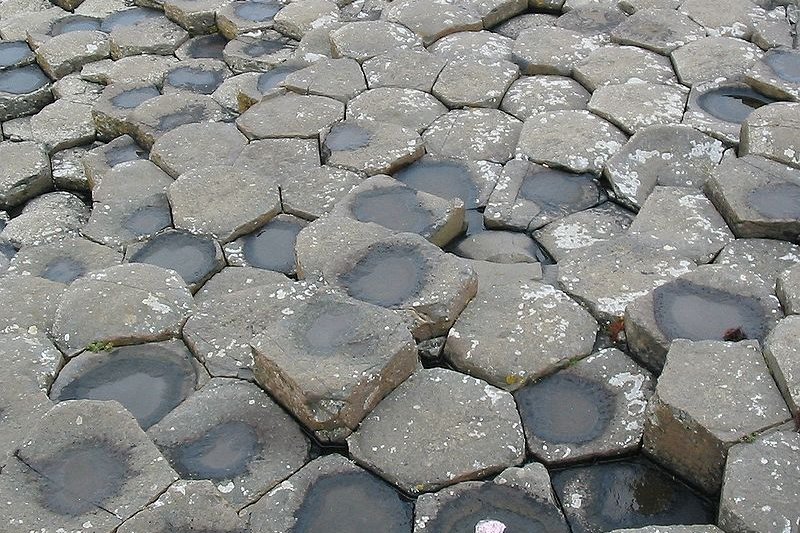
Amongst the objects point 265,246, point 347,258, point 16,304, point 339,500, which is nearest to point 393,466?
point 339,500

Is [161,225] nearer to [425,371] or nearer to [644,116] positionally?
[425,371]

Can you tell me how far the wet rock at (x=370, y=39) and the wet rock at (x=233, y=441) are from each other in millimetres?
2372

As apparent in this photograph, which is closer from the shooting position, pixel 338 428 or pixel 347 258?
pixel 338 428


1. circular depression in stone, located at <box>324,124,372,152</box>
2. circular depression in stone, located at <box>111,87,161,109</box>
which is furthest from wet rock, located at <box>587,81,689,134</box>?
circular depression in stone, located at <box>111,87,161,109</box>

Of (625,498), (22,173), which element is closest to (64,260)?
(22,173)

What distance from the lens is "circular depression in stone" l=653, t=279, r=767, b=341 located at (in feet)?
8.77

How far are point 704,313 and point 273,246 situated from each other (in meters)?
1.66

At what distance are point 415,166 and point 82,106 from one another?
87.1 inches

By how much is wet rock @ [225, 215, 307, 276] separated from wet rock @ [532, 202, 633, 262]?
99 centimetres

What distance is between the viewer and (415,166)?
146 inches

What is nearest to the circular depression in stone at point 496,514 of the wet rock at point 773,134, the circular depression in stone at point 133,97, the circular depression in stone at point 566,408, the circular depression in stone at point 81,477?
the circular depression in stone at point 566,408

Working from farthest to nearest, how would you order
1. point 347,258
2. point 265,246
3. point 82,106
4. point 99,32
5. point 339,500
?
point 99,32 → point 82,106 → point 265,246 → point 347,258 → point 339,500

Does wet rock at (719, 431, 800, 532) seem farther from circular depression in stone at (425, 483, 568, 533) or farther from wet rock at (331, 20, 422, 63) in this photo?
wet rock at (331, 20, 422, 63)

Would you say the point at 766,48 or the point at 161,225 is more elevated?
the point at 766,48
